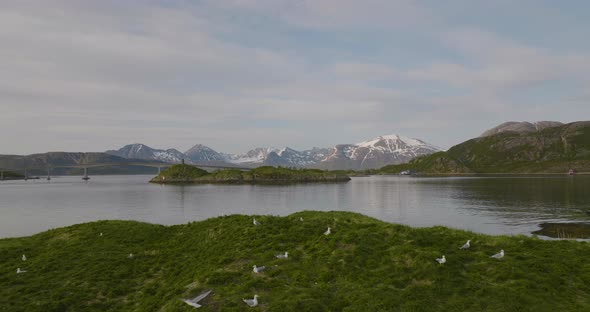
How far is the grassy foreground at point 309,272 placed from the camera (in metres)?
19.7

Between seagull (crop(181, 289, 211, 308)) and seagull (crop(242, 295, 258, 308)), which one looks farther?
seagull (crop(181, 289, 211, 308))

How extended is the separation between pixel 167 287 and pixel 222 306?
676 cm

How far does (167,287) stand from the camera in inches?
970

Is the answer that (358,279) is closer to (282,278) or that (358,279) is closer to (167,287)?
(282,278)

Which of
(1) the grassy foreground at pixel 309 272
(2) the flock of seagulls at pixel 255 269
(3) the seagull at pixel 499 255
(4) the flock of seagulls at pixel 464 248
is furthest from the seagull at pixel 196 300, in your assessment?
(3) the seagull at pixel 499 255

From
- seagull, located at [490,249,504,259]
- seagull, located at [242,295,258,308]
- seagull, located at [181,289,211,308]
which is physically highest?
seagull, located at [490,249,504,259]

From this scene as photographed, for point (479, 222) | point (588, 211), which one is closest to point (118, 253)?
point (479, 222)

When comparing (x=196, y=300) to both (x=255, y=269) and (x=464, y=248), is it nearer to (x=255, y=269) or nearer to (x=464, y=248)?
(x=255, y=269)

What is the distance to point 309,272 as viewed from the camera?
23.7 m

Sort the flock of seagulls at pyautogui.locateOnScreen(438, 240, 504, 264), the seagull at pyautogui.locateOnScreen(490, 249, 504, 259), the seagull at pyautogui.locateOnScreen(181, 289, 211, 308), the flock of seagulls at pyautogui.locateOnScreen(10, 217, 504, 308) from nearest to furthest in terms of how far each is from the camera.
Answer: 1. the flock of seagulls at pyautogui.locateOnScreen(10, 217, 504, 308)
2. the seagull at pyautogui.locateOnScreen(181, 289, 211, 308)
3. the flock of seagulls at pyautogui.locateOnScreen(438, 240, 504, 264)
4. the seagull at pyautogui.locateOnScreen(490, 249, 504, 259)

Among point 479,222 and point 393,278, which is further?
point 479,222

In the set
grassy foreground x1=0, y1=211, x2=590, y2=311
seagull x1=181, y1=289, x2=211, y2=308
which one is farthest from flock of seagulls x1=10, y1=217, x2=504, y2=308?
grassy foreground x1=0, y1=211, x2=590, y2=311

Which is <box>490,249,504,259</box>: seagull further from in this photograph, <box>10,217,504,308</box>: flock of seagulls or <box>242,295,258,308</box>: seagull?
<box>242,295,258,308</box>: seagull

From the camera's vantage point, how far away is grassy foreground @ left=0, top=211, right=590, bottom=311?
19.7m
